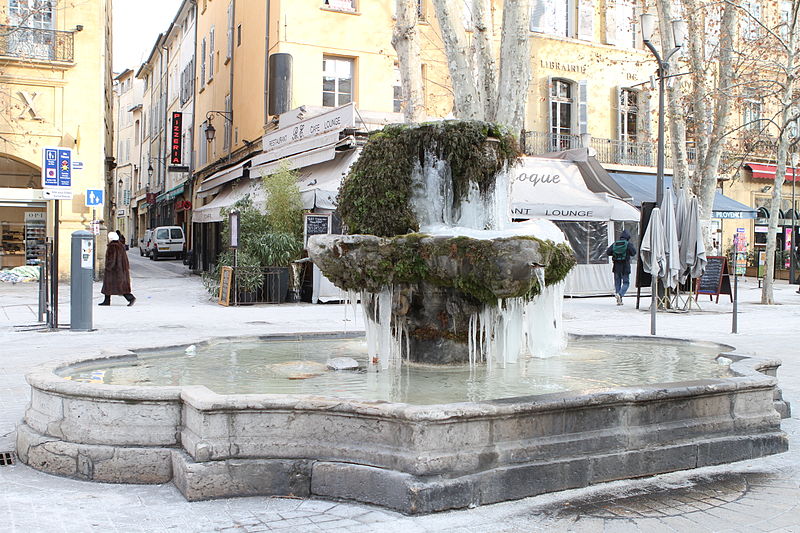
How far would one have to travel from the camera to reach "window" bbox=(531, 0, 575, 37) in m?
25.7

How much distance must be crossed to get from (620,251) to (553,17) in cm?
1085

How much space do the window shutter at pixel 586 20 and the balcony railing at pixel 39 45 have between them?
16.0 metres

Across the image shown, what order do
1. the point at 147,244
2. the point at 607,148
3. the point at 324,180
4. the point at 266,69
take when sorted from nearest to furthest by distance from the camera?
the point at 324,180, the point at 266,69, the point at 607,148, the point at 147,244

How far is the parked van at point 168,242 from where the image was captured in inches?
1516

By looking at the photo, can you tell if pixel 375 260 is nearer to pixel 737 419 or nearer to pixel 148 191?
pixel 737 419

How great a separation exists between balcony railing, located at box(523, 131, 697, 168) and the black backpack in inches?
279

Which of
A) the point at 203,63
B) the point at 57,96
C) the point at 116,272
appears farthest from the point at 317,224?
the point at 203,63

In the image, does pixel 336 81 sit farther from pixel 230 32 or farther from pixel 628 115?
pixel 628 115

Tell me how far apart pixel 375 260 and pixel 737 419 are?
104 inches

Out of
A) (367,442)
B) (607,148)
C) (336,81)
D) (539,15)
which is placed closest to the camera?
(367,442)

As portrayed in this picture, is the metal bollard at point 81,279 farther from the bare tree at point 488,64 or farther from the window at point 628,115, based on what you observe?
the window at point 628,115

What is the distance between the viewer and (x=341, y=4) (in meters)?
23.4

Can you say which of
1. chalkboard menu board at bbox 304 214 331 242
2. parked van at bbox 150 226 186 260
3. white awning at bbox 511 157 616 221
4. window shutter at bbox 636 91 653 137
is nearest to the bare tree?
chalkboard menu board at bbox 304 214 331 242

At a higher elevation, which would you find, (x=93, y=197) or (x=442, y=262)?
(x=93, y=197)
